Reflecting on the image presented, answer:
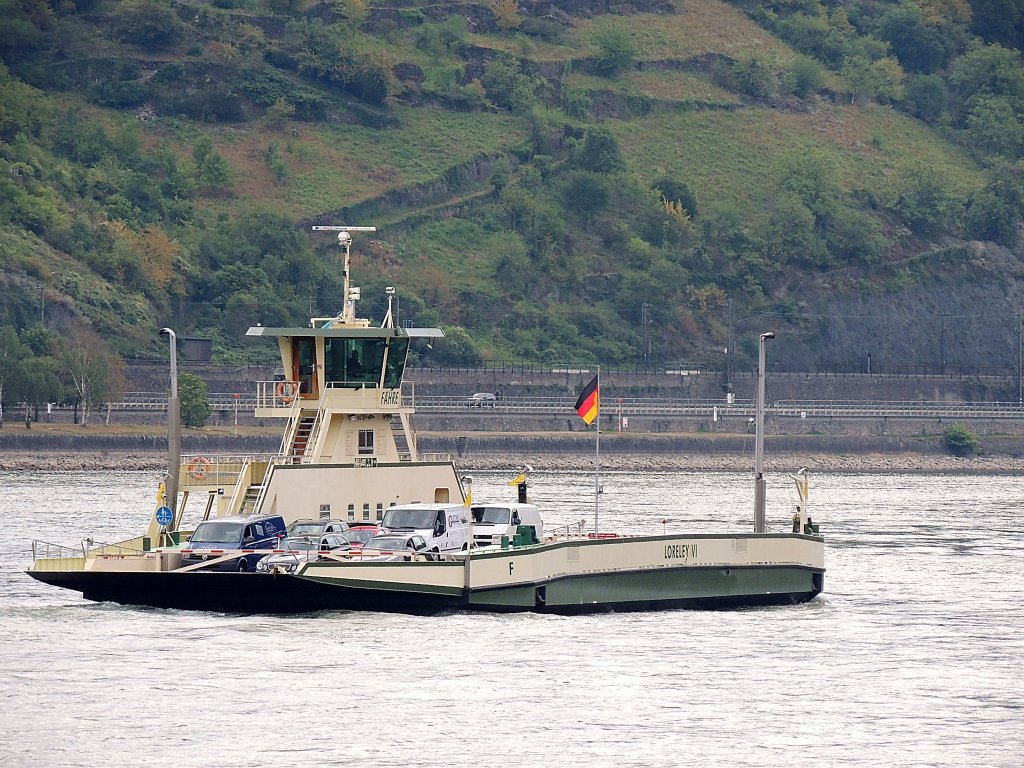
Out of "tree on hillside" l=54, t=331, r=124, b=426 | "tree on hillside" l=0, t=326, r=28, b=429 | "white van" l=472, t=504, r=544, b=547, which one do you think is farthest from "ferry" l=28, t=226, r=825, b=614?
"tree on hillside" l=54, t=331, r=124, b=426

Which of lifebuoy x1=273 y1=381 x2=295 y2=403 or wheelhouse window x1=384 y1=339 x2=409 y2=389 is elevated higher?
wheelhouse window x1=384 y1=339 x2=409 y2=389

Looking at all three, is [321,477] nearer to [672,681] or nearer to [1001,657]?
[672,681]

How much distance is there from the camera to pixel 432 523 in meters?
58.8

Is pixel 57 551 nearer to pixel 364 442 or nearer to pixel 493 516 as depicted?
pixel 364 442

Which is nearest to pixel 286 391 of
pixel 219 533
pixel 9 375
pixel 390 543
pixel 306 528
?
pixel 306 528

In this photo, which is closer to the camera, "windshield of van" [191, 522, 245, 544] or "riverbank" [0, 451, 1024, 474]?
"windshield of van" [191, 522, 245, 544]

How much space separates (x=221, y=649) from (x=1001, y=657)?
66.2 feet

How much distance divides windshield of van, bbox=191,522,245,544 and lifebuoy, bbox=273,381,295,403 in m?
7.35

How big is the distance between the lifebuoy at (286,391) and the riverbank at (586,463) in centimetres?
8836

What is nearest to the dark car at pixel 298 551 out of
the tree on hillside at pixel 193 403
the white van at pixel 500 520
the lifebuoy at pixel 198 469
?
the white van at pixel 500 520

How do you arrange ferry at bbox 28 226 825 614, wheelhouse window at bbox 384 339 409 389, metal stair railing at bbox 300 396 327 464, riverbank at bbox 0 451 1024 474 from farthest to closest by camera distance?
riverbank at bbox 0 451 1024 474
wheelhouse window at bbox 384 339 409 389
metal stair railing at bbox 300 396 327 464
ferry at bbox 28 226 825 614

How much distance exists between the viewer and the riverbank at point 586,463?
154m

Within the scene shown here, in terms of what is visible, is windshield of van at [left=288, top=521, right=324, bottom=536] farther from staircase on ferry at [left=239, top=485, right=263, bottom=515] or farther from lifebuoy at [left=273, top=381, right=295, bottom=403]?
lifebuoy at [left=273, top=381, right=295, bottom=403]

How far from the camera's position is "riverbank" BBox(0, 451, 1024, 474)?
154 metres
